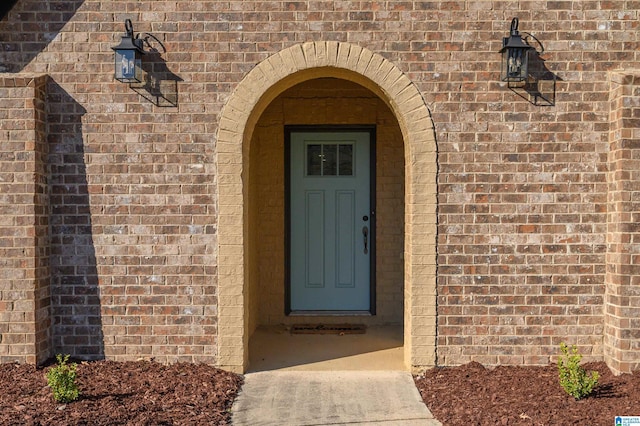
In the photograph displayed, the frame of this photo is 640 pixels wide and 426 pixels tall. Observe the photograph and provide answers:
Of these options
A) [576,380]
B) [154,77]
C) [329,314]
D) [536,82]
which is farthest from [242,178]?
[576,380]

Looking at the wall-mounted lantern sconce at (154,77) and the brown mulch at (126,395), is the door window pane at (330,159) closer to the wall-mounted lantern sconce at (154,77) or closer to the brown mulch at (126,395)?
the wall-mounted lantern sconce at (154,77)

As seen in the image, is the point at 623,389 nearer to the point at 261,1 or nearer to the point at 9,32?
the point at 261,1

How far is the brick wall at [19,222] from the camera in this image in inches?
190

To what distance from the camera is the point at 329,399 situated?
4.48 m

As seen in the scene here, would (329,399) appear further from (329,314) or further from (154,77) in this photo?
(154,77)

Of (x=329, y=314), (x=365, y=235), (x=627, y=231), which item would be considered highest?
(x=627, y=231)

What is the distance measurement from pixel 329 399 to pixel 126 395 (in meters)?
1.66

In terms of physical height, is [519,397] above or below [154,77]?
below

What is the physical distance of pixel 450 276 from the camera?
4969 mm

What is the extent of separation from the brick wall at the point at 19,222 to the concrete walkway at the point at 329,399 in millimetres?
2053

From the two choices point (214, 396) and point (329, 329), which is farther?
point (329, 329)

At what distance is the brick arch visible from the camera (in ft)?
16.3

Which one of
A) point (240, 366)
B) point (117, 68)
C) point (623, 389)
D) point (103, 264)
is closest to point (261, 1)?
point (117, 68)

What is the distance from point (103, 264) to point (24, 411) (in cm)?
143
